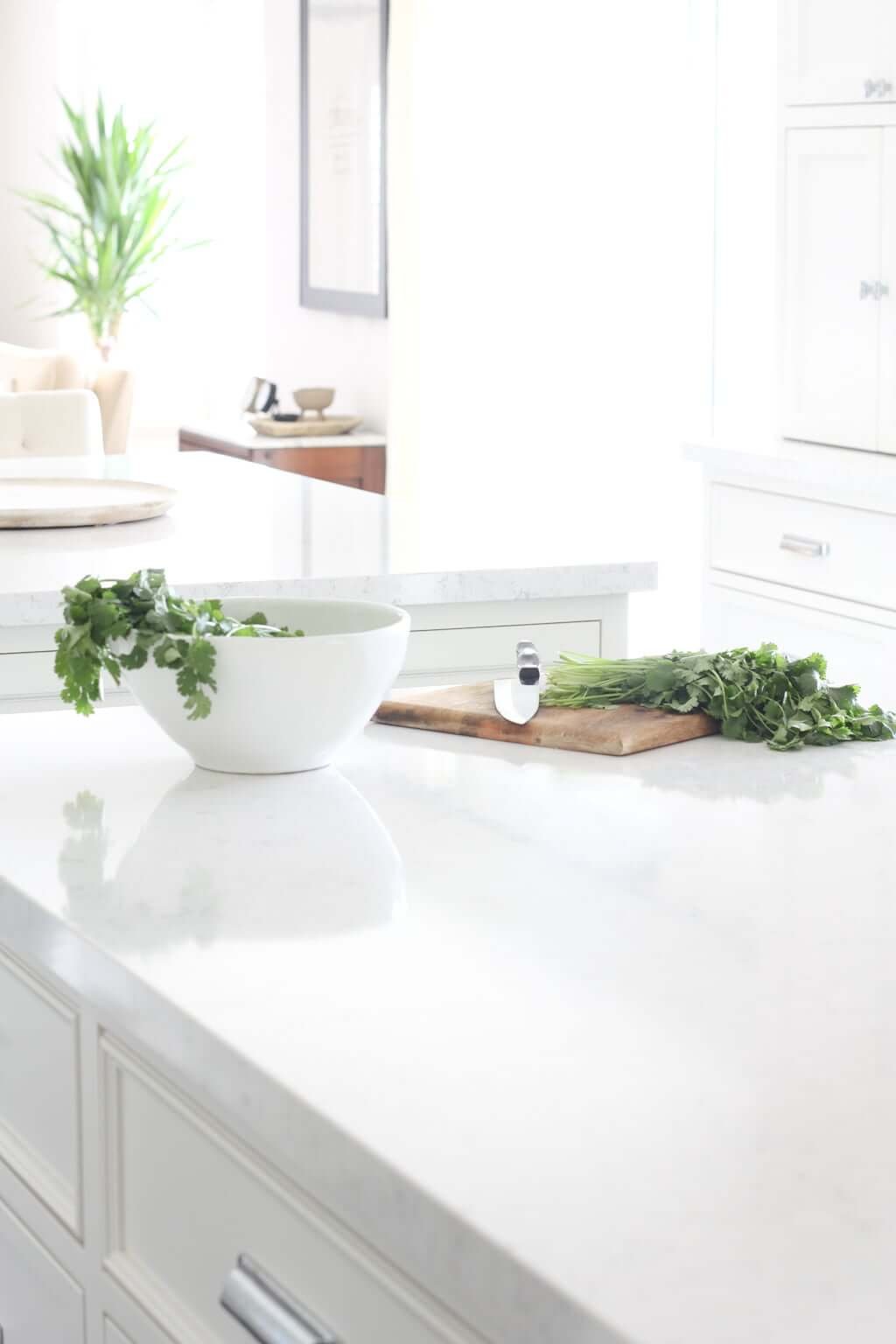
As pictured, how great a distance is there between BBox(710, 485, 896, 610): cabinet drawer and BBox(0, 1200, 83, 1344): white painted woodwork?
6.61ft

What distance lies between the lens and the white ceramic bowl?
126 cm

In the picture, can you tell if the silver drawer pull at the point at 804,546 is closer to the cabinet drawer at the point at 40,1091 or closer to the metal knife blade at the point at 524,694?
the metal knife blade at the point at 524,694

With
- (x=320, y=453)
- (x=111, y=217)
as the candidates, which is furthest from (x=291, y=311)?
(x=320, y=453)

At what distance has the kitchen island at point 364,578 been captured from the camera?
2146 millimetres

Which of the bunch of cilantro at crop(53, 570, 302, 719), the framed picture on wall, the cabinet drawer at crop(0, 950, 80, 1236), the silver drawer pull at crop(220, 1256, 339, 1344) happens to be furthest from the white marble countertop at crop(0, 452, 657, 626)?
the framed picture on wall

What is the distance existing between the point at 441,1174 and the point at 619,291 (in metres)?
3.83

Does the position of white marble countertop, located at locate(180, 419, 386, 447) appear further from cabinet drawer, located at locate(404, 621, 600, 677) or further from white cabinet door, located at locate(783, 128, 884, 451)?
cabinet drawer, located at locate(404, 621, 600, 677)

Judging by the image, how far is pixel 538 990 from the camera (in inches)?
36.1

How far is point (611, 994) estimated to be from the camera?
0.91m

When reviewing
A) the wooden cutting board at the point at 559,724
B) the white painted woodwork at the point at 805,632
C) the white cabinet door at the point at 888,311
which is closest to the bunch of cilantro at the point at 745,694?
the wooden cutting board at the point at 559,724

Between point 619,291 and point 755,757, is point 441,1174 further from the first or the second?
point 619,291

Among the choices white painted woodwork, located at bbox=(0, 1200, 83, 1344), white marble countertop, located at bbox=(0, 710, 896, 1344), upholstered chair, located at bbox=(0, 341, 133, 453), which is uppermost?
upholstered chair, located at bbox=(0, 341, 133, 453)

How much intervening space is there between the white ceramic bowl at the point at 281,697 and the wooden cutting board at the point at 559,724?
15cm

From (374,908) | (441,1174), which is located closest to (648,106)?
(374,908)
